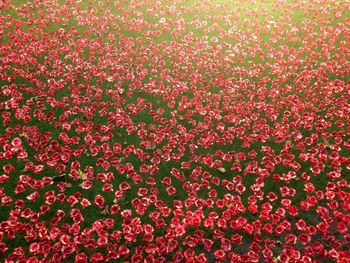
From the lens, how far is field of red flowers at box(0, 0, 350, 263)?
504 centimetres

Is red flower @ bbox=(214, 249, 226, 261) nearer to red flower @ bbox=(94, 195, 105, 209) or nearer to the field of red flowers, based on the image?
the field of red flowers

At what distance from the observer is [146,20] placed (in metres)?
10.3

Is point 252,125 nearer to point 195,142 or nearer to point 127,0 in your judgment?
point 195,142

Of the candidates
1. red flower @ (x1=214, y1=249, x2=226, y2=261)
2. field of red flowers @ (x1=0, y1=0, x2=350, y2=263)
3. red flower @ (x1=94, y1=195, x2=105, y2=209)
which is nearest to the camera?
red flower @ (x1=214, y1=249, x2=226, y2=261)

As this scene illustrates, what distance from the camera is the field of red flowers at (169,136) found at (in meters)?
5.04

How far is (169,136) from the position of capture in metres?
6.54

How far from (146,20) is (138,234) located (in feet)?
24.2

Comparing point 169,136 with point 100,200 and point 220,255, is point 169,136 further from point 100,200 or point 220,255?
point 220,255

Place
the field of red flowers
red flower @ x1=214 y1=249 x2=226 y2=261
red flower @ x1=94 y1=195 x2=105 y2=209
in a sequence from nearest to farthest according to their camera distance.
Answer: red flower @ x1=214 y1=249 x2=226 y2=261 → the field of red flowers → red flower @ x1=94 y1=195 x2=105 y2=209

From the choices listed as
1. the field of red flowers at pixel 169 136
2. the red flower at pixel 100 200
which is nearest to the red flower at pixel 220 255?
the field of red flowers at pixel 169 136

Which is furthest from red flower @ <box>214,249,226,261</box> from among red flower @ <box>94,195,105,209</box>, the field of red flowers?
red flower @ <box>94,195,105,209</box>

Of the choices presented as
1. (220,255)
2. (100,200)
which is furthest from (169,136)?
(220,255)

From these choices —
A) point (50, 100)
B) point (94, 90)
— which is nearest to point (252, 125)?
point (94, 90)

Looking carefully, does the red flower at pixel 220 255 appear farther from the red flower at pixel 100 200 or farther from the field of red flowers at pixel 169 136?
the red flower at pixel 100 200
